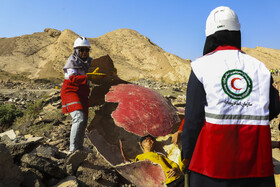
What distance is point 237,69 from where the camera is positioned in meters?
1.28

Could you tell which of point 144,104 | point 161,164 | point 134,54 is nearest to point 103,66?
point 144,104

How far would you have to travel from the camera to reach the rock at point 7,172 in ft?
7.50

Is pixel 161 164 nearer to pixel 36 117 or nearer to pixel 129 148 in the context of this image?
pixel 129 148

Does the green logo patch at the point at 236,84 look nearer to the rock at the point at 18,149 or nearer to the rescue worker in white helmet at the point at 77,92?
the rescue worker in white helmet at the point at 77,92

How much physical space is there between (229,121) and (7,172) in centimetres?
206

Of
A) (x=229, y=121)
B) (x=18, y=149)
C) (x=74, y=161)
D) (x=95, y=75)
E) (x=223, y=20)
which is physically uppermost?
(x=223, y=20)

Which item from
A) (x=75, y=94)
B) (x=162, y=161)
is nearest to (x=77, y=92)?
(x=75, y=94)

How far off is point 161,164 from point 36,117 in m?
6.73

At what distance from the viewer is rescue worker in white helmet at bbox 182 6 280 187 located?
125 centimetres

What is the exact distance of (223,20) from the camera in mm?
1359

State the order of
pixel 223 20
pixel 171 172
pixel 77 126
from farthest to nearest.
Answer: pixel 77 126 < pixel 171 172 < pixel 223 20

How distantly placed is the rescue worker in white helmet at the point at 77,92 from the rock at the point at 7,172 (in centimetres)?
92

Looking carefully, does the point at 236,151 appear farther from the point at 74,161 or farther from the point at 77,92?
the point at 77,92

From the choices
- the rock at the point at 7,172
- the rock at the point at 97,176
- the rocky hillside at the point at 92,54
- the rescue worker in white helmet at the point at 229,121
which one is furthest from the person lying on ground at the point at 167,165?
the rocky hillside at the point at 92,54
